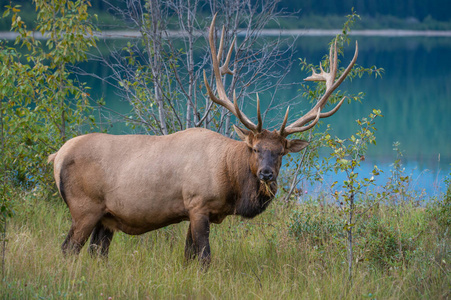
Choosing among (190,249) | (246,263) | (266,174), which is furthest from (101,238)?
(266,174)

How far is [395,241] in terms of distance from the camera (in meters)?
5.70

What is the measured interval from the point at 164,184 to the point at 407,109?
24.7 meters

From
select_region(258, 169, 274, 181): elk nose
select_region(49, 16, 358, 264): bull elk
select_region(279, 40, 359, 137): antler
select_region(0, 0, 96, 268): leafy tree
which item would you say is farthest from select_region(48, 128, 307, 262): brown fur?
select_region(0, 0, 96, 268): leafy tree

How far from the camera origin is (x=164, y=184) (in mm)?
5328

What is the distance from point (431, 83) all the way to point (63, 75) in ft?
106

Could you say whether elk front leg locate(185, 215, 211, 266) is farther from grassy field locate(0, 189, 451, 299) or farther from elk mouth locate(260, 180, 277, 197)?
elk mouth locate(260, 180, 277, 197)

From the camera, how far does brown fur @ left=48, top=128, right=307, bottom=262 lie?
5.25 meters

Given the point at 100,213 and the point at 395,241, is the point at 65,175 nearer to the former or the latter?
the point at 100,213

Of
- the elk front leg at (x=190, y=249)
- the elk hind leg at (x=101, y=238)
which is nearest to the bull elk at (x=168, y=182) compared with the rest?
the elk front leg at (x=190, y=249)

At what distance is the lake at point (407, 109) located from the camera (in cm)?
1449

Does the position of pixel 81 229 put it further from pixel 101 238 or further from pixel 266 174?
pixel 266 174

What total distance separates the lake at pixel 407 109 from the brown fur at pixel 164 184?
2.39 metres

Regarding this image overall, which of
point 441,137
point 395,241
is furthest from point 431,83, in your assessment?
point 395,241

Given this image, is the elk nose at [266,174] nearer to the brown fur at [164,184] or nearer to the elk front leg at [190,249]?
the brown fur at [164,184]
